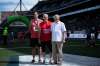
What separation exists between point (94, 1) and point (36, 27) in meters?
31.8

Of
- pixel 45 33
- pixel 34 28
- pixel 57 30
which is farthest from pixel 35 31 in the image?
pixel 57 30

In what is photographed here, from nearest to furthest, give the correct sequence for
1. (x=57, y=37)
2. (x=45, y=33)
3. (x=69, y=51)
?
(x=57, y=37) < (x=45, y=33) < (x=69, y=51)

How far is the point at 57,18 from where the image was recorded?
1595 centimetres

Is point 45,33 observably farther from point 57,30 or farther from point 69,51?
point 69,51

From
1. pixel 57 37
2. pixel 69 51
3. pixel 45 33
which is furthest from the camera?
pixel 69 51

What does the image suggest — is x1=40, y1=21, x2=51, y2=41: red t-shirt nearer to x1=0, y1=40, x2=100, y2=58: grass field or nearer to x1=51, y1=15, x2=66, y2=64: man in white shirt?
x1=51, y1=15, x2=66, y2=64: man in white shirt

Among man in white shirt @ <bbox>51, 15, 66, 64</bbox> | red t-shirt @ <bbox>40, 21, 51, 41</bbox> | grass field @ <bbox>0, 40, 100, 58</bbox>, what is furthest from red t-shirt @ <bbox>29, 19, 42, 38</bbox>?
grass field @ <bbox>0, 40, 100, 58</bbox>

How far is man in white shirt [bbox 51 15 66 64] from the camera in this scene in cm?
1594

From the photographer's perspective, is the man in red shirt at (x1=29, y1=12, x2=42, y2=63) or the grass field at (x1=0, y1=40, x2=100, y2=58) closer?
the man in red shirt at (x1=29, y1=12, x2=42, y2=63)

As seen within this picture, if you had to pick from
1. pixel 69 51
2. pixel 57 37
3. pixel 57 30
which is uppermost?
pixel 57 30

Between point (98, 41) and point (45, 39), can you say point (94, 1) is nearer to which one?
point (98, 41)

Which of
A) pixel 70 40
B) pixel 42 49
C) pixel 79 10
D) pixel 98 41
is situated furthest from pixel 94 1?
pixel 42 49

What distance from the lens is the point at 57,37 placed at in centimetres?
1593

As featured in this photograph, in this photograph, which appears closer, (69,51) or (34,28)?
(34,28)
